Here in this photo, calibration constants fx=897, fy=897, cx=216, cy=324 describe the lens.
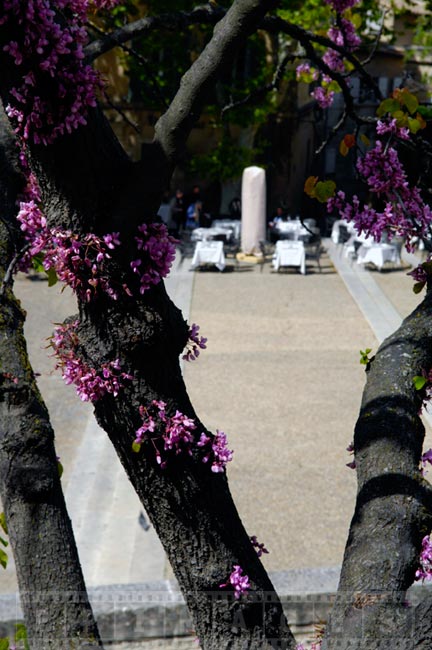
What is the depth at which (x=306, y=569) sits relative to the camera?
22.2 feet

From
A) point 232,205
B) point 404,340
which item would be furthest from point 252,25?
point 232,205

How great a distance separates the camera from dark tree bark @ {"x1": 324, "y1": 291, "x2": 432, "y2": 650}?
237 centimetres

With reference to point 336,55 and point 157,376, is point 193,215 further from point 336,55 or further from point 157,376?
point 157,376

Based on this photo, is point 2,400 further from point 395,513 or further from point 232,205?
point 232,205

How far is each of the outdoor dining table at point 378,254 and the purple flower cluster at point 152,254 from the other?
17154 mm

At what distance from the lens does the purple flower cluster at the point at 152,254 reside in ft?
8.44

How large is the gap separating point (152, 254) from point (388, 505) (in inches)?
39.9

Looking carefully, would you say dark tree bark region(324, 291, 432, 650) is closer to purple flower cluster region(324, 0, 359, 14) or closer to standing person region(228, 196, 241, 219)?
purple flower cluster region(324, 0, 359, 14)

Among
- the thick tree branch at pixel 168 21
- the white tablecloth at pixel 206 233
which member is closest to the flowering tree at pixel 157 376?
the thick tree branch at pixel 168 21

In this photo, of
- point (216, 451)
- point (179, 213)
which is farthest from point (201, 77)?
point (179, 213)

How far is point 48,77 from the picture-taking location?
2324mm

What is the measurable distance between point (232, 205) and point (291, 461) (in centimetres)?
1787

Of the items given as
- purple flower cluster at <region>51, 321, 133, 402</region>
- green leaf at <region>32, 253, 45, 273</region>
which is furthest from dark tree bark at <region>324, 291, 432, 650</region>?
green leaf at <region>32, 253, 45, 273</region>

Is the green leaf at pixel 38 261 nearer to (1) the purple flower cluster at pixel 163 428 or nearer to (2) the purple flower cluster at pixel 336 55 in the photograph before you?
(1) the purple flower cluster at pixel 163 428
